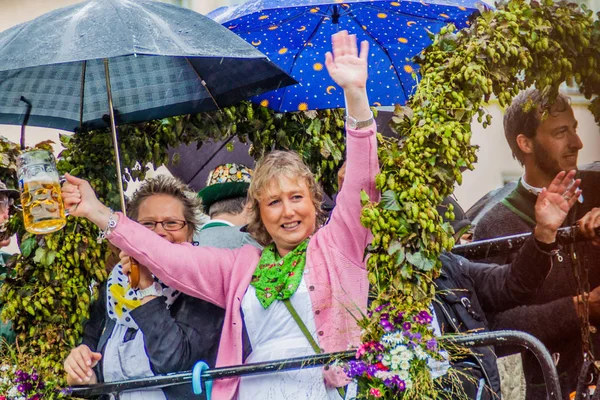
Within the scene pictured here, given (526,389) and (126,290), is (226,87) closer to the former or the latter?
(126,290)

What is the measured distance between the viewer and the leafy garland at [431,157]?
3795 millimetres

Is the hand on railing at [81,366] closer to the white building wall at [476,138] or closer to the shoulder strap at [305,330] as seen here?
the shoulder strap at [305,330]

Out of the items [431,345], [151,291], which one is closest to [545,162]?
[431,345]

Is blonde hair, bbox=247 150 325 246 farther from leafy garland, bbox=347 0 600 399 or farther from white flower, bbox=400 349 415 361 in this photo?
white flower, bbox=400 349 415 361

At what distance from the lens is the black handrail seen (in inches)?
150

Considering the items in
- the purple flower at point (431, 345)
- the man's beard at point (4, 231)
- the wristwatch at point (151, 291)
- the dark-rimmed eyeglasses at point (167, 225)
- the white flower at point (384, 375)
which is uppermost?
the man's beard at point (4, 231)

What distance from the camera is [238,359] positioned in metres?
4.22

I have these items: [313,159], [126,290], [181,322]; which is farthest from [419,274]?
[313,159]

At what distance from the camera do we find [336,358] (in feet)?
12.7

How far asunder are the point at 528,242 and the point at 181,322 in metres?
1.56

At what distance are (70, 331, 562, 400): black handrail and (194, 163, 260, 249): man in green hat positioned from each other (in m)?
1.10

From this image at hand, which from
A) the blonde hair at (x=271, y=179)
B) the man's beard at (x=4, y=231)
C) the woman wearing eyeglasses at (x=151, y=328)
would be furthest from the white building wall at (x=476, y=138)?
the man's beard at (x=4, y=231)

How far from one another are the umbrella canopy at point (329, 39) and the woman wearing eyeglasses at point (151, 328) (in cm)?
104

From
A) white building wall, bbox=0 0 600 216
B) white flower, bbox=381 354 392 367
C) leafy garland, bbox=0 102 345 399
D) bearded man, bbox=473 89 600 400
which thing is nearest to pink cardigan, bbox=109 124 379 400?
white flower, bbox=381 354 392 367
